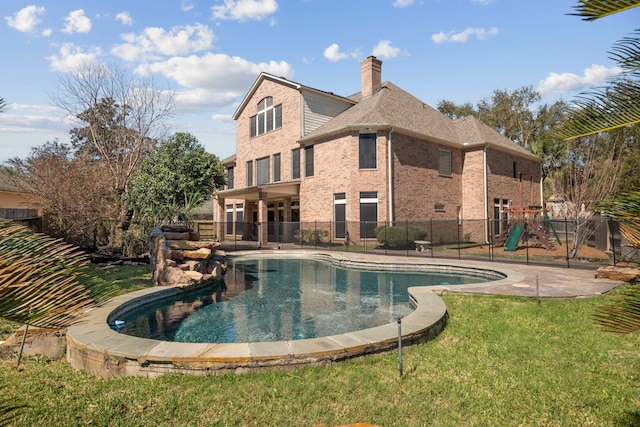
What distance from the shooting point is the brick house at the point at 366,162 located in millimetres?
20891

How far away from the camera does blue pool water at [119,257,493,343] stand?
668cm

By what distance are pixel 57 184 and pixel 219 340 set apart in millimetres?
12315

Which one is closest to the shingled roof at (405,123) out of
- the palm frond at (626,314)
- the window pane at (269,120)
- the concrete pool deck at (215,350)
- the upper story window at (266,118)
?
the upper story window at (266,118)

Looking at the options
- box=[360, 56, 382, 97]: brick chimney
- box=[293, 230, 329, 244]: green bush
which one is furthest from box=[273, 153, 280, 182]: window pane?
box=[360, 56, 382, 97]: brick chimney

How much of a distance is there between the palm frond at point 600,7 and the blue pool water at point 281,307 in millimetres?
5731

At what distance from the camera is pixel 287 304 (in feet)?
29.0

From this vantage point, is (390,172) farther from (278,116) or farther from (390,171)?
(278,116)

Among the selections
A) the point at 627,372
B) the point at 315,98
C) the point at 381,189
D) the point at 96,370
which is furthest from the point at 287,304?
the point at 315,98

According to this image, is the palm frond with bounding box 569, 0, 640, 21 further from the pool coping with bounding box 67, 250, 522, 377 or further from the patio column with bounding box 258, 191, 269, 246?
the patio column with bounding box 258, 191, 269, 246

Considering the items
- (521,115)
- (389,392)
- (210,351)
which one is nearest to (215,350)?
(210,351)

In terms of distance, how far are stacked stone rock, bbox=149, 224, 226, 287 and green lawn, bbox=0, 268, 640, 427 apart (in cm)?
504

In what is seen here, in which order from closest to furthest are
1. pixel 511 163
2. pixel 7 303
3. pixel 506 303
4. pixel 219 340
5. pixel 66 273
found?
pixel 7 303 → pixel 66 273 → pixel 219 340 → pixel 506 303 → pixel 511 163

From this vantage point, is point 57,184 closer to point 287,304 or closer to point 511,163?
point 287,304

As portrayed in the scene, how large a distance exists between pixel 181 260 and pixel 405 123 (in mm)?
16368
